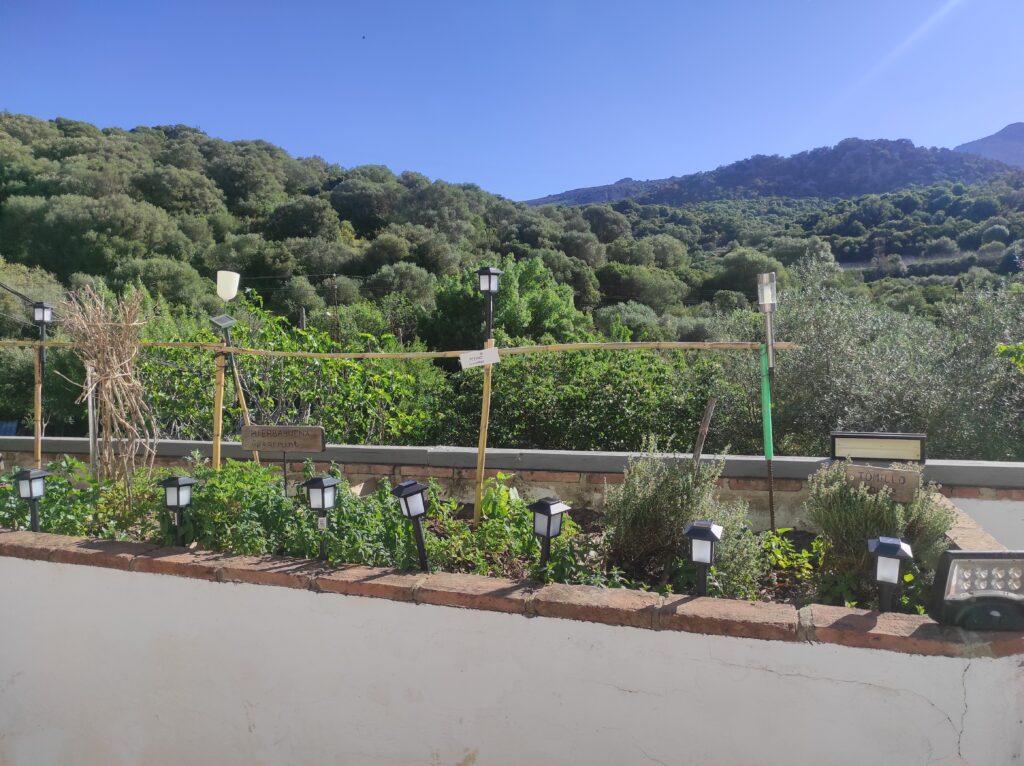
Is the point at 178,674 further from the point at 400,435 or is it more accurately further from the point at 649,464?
the point at 400,435

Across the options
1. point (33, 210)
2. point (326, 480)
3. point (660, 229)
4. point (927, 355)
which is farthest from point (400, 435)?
point (660, 229)

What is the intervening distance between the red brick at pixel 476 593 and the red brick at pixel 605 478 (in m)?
1.49

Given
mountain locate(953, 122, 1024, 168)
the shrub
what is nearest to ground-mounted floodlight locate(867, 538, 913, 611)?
the shrub

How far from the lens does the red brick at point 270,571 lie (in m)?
2.40

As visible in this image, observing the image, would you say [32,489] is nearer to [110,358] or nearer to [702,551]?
[110,358]

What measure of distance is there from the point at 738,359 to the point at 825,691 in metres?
4.55

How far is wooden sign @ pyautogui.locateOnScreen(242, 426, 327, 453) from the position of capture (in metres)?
3.16

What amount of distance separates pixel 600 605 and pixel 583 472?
1.68 meters

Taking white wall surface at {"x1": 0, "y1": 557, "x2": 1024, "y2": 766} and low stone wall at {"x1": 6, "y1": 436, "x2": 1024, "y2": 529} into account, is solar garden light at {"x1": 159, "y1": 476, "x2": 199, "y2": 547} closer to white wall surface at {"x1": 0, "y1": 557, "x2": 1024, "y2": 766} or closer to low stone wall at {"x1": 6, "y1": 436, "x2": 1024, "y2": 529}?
white wall surface at {"x1": 0, "y1": 557, "x2": 1024, "y2": 766}

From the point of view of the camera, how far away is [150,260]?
22422mm

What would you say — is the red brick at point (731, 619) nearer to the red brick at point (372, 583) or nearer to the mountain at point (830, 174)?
the red brick at point (372, 583)

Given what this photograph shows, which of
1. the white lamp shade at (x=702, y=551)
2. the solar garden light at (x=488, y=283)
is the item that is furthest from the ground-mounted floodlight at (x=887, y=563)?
the solar garden light at (x=488, y=283)

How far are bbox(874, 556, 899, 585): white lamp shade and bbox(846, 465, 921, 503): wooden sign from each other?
673 millimetres

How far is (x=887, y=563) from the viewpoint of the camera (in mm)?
2018
